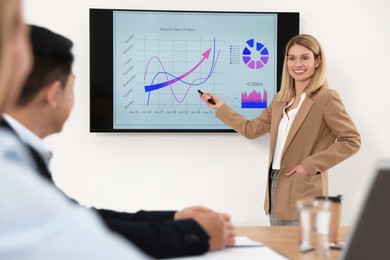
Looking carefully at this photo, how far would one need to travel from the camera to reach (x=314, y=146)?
3547 mm

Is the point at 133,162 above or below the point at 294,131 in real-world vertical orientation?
below

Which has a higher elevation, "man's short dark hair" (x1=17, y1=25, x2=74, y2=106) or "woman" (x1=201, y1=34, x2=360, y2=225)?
"man's short dark hair" (x1=17, y1=25, x2=74, y2=106)

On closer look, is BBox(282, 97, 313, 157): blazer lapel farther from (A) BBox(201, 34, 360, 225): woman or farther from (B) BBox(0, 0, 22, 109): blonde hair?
(B) BBox(0, 0, 22, 109): blonde hair

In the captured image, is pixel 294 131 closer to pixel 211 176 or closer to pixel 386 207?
pixel 211 176

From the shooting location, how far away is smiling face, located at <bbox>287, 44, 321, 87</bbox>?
11.7 ft

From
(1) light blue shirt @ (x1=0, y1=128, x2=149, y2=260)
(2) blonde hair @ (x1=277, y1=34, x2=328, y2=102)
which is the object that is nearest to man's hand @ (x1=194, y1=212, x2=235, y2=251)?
(1) light blue shirt @ (x1=0, y1=128, x2=149, y2=260)

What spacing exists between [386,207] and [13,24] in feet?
2.61

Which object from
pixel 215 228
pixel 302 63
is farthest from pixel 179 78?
pixel 215 228

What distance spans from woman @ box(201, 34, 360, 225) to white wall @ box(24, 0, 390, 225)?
0.55 meters

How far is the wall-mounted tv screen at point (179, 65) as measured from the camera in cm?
395

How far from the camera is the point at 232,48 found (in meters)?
4.07

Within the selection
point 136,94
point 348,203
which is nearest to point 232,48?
point 136,94

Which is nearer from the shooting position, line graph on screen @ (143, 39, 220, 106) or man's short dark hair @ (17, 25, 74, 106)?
man's short dark hair @ (17, 25, 74, 106)

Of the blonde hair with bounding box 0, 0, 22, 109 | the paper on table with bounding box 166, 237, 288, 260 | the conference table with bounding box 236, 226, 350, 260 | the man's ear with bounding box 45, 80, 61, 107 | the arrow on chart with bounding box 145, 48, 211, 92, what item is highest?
the arrow on chart with bounding box 145, 48, 211, 92
